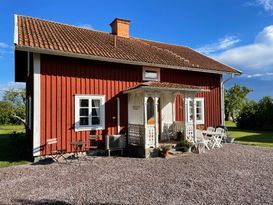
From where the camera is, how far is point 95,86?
10.6 m

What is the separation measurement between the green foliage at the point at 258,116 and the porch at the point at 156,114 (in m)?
12.1

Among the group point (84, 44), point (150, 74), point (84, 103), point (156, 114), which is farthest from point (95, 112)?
point (150, 74)

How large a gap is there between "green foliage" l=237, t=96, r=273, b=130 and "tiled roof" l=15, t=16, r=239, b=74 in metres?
10.2

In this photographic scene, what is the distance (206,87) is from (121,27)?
21.4 feet

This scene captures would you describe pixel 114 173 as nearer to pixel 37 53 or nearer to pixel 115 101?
pixel 115 101

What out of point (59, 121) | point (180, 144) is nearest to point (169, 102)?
point (180, 144)

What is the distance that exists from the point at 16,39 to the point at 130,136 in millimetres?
6094

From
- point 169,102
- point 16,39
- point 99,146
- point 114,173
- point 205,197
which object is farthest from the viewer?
point 169,102

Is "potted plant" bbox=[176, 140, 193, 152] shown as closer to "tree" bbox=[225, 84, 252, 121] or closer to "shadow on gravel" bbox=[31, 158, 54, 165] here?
"shadow on gravel" bbox=[31, 158, 54, 165]

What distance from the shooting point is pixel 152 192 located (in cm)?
571

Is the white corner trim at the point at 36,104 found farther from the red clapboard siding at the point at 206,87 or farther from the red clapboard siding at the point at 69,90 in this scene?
the red clapboard siding at the point at 206,87

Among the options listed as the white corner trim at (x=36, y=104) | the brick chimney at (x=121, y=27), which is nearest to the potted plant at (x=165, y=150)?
the white corner trim at (x=36, y=104)

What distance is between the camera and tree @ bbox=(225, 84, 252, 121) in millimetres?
38125

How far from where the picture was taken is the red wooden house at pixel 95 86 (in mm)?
9430
